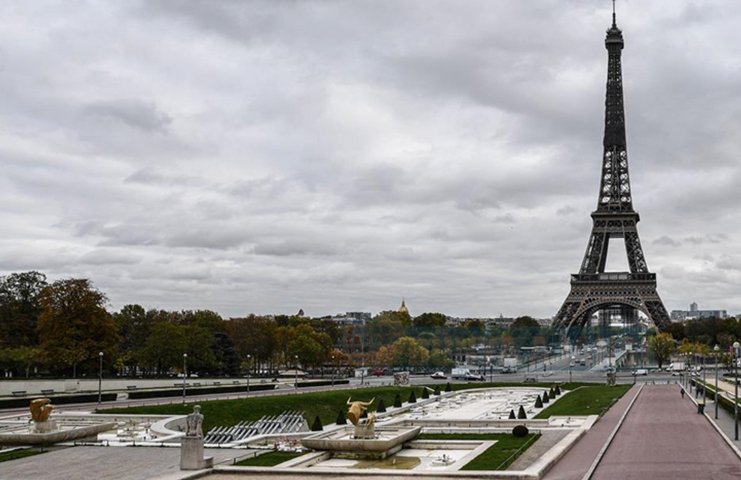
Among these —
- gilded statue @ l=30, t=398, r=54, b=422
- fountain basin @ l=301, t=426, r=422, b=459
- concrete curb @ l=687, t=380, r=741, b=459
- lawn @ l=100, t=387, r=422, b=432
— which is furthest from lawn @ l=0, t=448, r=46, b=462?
concrete curb @ l=687, t=380, r=741, b=459

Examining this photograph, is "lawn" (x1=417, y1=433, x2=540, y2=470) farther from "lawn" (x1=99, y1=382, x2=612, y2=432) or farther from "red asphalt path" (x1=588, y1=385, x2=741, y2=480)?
"lawn" (x1=99, y1=382, x2=612, y2=432)

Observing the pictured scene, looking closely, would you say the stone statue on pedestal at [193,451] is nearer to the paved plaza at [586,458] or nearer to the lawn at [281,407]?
the paved plaza at [586,458]

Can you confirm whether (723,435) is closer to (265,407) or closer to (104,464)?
(104,464)

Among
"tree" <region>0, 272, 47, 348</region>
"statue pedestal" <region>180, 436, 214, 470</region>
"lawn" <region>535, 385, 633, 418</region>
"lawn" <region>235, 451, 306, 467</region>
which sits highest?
"tree" <region>0, 272, 47, 348</region>

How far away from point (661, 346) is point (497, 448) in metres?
108

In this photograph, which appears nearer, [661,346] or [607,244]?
[661,346]

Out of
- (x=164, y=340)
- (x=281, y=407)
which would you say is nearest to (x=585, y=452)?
(x=281, y=407)

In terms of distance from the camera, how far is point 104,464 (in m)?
33.8

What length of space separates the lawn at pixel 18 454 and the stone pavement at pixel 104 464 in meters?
0.51

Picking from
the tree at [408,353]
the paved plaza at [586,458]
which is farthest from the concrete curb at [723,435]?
the tree at [408,353]

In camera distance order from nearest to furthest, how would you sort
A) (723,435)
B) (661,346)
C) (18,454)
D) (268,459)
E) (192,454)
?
(192,454)
(268,459)
(18,454)
(723,435)
(661,346)

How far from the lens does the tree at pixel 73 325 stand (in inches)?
3282

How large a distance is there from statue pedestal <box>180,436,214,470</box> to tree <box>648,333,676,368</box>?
390ft

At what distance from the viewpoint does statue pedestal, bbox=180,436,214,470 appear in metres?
30.8
